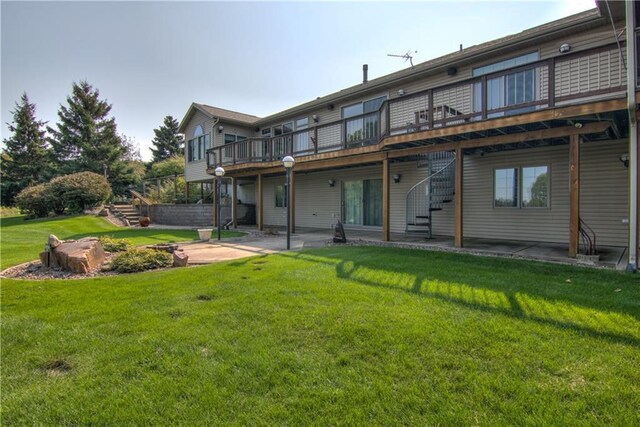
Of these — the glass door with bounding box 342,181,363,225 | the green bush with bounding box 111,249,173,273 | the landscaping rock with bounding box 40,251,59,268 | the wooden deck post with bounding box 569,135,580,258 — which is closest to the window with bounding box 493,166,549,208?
the wooden deck post with bounding box 569,135,580,258

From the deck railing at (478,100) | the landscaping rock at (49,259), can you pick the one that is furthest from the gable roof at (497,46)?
the landscaping rock at (49,259)

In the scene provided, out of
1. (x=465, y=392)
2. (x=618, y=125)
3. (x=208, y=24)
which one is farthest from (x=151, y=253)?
(x=618, y=125)

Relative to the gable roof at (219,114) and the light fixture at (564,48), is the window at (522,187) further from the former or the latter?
the gable roof at (219,114)

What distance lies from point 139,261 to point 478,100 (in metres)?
9.06

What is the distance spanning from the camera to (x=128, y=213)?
19531 millimetres

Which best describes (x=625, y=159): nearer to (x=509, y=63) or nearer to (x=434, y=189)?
(x=509, y=63)

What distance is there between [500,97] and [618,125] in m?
2.55

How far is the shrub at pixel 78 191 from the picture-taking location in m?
19.7

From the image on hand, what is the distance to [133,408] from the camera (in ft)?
7.59

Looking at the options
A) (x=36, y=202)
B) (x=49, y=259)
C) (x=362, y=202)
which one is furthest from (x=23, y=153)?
(x=362, y=202)

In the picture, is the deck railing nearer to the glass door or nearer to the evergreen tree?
the glass door

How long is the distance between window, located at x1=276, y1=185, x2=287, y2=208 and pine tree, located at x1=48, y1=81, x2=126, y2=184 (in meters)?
21.1

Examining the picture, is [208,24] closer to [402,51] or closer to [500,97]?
[402,51]

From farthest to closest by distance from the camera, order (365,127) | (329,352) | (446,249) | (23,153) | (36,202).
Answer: (23,153) < (36,202) < (365,127) < (446,249) < (329,352)
